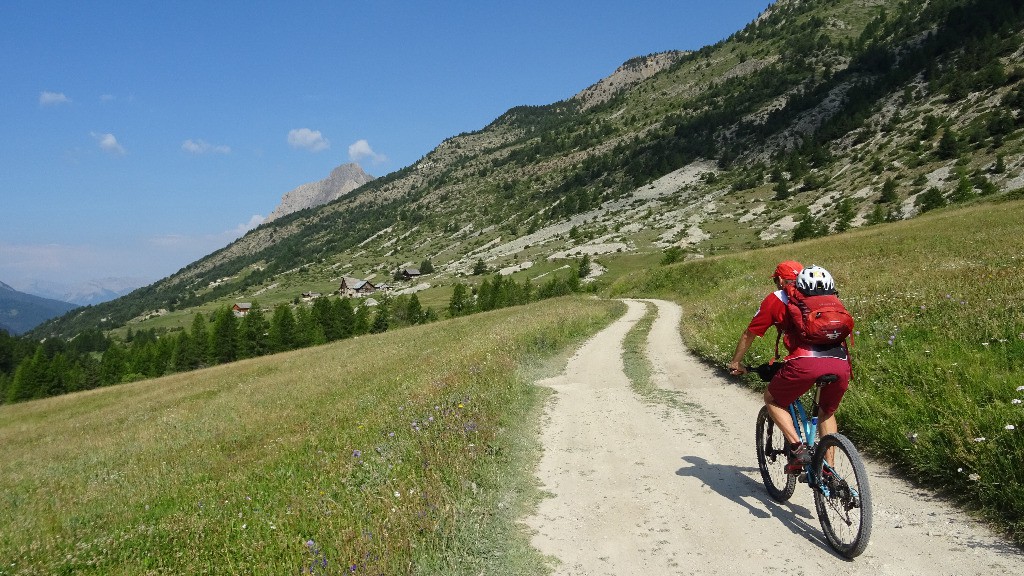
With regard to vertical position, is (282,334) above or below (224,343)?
above

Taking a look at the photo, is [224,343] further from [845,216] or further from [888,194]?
[888,194]

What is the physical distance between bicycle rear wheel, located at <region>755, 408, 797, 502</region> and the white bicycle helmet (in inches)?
71.3

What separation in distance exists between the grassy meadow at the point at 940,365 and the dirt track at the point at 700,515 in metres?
0.49

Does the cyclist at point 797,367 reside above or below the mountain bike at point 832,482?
above

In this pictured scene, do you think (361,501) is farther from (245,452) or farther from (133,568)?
(245,452)

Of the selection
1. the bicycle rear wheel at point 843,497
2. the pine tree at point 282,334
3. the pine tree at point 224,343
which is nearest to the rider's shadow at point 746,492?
the bicycle rear wheel at point 843,497

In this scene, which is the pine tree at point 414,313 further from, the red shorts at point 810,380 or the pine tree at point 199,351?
the red shorts at point 810,380

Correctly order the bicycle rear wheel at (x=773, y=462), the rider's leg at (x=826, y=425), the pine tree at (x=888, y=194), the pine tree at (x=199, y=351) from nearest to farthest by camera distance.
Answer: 1. the rider's leg at (x=826, y=425)
2. the bicycle rear wheel at (x=773, y=462)
3. the pine tree at (x=888, y=194)
4. the pine tree at (x=199, y=351)

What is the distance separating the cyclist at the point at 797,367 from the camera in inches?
216

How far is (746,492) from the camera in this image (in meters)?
6.87

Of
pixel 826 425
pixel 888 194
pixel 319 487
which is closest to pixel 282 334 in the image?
pixel 319 487

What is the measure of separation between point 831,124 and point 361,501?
627 feet

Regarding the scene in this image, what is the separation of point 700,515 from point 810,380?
226cm

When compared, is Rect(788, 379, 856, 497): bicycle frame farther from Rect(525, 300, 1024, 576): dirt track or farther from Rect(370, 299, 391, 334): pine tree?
Rect(370, 299, 391, 334): pine tree
